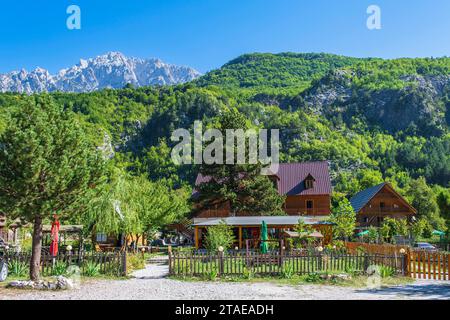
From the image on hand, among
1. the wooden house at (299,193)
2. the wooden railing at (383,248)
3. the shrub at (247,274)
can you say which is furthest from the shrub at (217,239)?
the wooden house at (299,193)

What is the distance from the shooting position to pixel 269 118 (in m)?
143

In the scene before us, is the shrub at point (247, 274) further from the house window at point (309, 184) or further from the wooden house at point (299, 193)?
the house window at point (309, 184)

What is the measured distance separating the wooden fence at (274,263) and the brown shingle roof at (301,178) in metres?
31.5

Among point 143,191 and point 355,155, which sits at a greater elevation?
point 355,155

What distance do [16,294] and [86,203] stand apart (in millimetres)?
4514

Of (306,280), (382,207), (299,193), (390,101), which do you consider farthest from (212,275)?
(390,101)

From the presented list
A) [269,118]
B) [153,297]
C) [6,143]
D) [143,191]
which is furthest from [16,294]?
[269,118]

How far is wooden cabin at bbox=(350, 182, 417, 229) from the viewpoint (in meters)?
61.5

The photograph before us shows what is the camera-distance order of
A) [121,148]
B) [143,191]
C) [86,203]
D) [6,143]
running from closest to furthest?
[6,143] < [86,203] < [143,191] < [121,148]

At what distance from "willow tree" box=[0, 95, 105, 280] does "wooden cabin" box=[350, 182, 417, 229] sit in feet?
161

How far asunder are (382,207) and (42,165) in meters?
53.0

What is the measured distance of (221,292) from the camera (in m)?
15.9

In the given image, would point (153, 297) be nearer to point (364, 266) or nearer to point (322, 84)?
point (364, 266)
